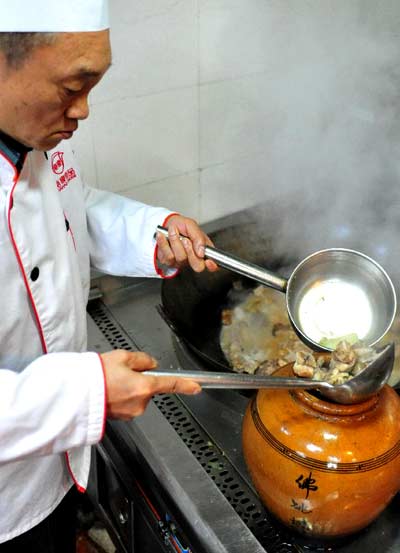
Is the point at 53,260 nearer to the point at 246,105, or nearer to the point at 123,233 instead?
the point at 123,233

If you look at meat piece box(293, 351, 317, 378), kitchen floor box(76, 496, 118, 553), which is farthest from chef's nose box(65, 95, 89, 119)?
kitchen floor box(76, 496, 118, 553)

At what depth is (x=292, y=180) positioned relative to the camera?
184cm

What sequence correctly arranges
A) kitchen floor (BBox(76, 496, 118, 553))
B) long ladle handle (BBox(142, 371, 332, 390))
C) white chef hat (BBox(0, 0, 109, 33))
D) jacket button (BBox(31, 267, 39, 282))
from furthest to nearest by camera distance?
kitchen floor (BBox(76, 496, 118, 553)) < jacket button (BBox(31, 267, 39, 282)) < long ladle handle (BBox(142, 371, 332, 390)) < white chef hat (BBox(0, 0, 109, 33))

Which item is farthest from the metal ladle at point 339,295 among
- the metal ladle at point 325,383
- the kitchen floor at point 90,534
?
the kitchen floor at point 90,534

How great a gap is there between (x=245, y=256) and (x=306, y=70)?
59 centimetres

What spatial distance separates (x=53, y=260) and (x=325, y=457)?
538 millimetres

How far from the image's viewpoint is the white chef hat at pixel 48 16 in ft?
2.21

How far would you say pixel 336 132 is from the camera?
1799 mm

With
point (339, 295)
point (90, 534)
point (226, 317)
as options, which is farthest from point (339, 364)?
point (90, 534)

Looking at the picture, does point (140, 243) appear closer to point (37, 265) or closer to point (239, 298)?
point (37, 265)

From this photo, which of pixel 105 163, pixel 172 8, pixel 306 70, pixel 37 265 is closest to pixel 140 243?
pixel 37 265

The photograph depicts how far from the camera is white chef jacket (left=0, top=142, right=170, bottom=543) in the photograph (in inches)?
30.4

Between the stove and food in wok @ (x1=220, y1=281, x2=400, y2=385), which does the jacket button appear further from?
food in wok @ (x1=220, y1=281, x2=400, y2=385)

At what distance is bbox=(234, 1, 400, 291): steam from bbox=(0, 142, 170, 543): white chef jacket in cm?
57
